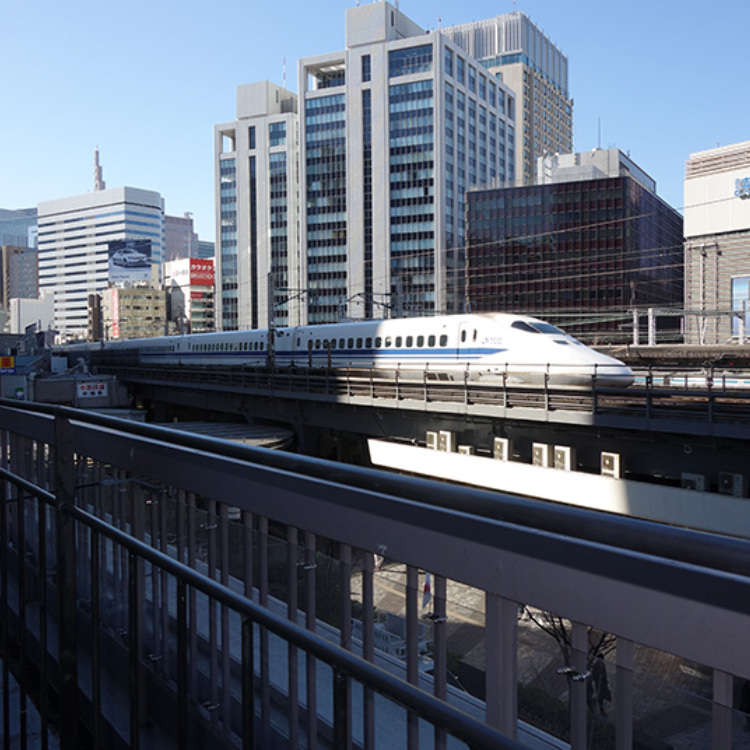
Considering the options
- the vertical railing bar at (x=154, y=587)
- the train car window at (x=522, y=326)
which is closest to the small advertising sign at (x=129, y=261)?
the train car window at (x=522, y=326)

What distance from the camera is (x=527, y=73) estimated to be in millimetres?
182875

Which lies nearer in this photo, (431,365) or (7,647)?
(7,647)

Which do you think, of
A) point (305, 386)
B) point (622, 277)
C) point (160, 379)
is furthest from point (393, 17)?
point (305, 386)

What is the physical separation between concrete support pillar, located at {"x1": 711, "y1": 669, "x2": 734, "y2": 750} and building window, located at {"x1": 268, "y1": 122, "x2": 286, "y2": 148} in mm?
139521

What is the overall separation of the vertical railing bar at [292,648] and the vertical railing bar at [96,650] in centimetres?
120

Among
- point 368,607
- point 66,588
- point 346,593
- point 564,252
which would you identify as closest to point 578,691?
point 368,607

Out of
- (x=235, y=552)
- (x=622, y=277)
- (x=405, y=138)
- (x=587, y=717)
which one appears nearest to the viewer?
(x=587, y=717)

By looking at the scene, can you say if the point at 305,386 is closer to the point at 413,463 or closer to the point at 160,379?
the point at 413,463

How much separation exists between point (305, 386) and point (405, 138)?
95.8 metres

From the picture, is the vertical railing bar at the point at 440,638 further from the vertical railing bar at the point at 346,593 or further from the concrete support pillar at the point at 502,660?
the vertical railing bar at the point at 346,593

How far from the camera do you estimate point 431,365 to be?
95.9ft

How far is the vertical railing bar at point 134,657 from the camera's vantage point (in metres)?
2.96

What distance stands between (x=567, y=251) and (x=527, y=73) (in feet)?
309

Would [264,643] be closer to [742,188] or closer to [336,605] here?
[336,605]
